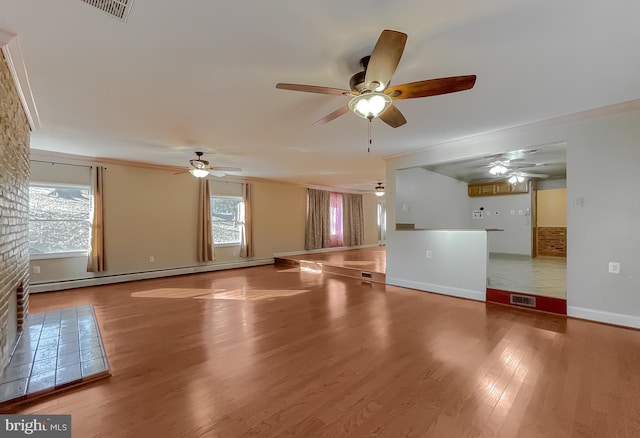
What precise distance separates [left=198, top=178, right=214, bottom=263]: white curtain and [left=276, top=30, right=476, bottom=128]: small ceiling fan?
17.6 feet

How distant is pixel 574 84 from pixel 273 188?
6693 mm

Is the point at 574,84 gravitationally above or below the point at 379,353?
above

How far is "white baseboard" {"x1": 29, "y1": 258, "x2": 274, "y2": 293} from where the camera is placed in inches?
189

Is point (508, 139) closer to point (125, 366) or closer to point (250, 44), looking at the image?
point (250, 44)

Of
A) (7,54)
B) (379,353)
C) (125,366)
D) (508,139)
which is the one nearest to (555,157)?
(508,139)

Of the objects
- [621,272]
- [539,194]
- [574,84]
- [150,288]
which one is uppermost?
[574,84]

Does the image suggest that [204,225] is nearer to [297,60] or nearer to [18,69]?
[18,69]

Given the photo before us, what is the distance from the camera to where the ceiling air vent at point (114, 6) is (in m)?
1.54

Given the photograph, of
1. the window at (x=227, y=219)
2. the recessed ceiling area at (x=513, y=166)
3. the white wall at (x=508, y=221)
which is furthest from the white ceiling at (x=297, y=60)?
the white wall at (x=508, y=221)

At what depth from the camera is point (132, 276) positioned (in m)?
5.67

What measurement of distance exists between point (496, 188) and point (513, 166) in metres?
2.14

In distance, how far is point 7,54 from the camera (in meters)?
2.01

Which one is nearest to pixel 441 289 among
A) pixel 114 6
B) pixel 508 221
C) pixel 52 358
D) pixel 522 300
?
pixel 522 300

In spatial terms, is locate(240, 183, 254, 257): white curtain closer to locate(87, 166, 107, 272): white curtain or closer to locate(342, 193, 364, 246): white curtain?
locate(87, 166, 107, 272): white curtain
